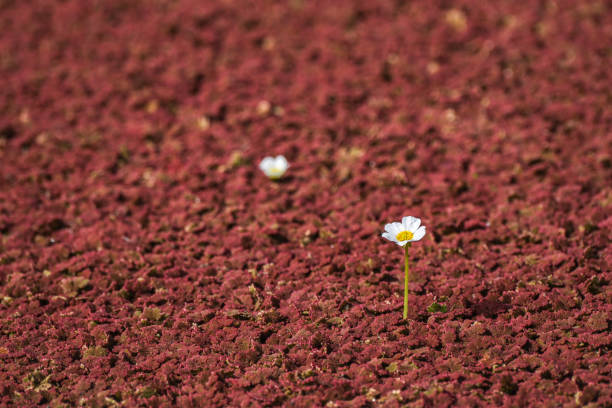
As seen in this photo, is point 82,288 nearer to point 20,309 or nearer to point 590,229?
point 20,309

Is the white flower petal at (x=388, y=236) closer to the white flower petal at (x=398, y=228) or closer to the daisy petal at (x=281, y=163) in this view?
the white flower petal at (x=398, y=228)

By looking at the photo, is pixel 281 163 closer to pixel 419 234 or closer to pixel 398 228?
pixel 398 228

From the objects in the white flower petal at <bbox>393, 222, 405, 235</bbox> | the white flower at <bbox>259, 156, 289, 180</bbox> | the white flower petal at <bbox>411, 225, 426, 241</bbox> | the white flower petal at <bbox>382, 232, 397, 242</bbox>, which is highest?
the white flower at <bbox>259, 156, 289, 180</bbox>

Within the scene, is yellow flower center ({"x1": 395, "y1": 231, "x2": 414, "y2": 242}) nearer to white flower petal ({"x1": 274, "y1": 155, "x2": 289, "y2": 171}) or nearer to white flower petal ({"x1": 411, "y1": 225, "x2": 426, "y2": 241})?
white flower petal ({"x1": 411, "y1": 225, "x2": 426, "y2": 241})

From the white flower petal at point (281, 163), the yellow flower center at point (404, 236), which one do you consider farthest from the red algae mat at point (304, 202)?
the yellow flower center at point (404, 236)

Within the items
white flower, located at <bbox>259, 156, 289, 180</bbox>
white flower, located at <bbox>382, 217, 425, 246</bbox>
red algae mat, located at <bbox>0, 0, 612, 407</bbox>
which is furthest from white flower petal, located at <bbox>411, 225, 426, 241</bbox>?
white flower, located at <bbox>259, 156, 289, 180</bbox>

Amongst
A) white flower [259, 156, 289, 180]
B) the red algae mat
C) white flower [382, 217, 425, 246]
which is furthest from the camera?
white flower [259, 156, 289, 180]

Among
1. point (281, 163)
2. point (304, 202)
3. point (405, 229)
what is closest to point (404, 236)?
point (405, 229)
